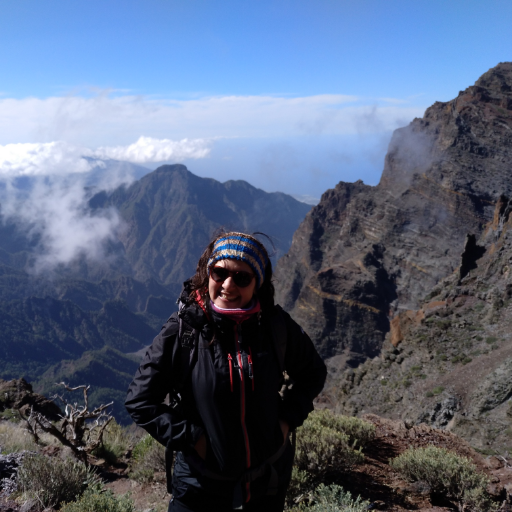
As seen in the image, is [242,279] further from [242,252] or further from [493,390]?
[493,390]

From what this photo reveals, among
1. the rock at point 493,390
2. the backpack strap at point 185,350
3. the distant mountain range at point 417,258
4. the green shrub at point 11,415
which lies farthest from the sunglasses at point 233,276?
the distant mountain range at point 417,258

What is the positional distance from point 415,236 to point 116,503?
71640 millimetres

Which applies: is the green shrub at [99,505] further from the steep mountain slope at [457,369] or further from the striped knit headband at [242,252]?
the steep mountain slope at [457,369]

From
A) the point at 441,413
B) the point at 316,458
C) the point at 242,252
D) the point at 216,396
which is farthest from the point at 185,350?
the point at 441,413

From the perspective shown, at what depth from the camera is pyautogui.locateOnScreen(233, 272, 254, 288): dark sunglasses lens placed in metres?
3.23

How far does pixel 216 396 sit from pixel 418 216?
7324 centimetres

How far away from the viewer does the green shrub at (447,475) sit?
548 cm

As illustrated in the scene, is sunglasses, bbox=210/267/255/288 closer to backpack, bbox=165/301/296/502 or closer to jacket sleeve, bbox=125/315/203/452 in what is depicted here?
backpack, bbox=165/301/296/502

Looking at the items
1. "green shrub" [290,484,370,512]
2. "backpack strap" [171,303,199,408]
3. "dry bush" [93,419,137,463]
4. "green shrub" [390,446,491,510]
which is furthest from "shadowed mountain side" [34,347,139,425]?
"backpack strap" [171,303,199,408]

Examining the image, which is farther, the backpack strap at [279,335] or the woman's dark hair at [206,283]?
Result: the woman's dark hair at [206,283]

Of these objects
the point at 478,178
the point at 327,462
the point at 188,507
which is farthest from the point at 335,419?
the point at 478,178

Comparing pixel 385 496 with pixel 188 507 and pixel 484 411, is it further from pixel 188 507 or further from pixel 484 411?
pixel 484 411

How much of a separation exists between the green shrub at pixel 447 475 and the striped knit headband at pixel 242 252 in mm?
4309

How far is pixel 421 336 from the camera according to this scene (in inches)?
886
